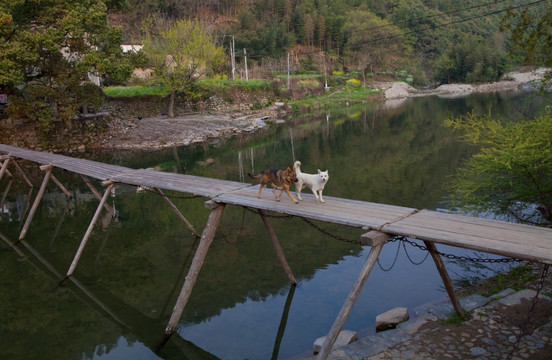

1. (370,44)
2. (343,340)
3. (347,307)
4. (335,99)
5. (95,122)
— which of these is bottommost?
(335,99)

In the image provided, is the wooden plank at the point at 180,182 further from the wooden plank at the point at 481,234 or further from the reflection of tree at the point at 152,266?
the wooden plank at the point at 481,234

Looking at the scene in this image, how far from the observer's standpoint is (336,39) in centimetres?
9312

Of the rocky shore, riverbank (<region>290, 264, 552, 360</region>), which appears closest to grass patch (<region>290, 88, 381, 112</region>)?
the rocky shore

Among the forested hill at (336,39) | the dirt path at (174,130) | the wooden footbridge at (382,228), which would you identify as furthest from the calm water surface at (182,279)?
the forested hill at (336,39)

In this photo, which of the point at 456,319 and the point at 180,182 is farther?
the point at 180,182

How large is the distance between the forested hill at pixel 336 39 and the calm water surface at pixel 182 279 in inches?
2423

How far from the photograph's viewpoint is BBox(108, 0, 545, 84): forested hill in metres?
80.9

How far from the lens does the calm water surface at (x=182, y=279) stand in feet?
30.3

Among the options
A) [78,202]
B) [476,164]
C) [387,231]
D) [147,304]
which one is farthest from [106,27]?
[387,231]

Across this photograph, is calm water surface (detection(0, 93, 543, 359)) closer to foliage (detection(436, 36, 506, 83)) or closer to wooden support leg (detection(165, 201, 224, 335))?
wooden support leg (detection(165, 201, 224, 335))

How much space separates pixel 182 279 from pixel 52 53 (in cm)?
2084

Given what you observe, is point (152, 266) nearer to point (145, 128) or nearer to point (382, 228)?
point (382, 228)

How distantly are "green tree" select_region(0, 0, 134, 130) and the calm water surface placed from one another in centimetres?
715

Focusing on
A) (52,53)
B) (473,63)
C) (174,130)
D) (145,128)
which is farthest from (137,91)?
(473,63)
